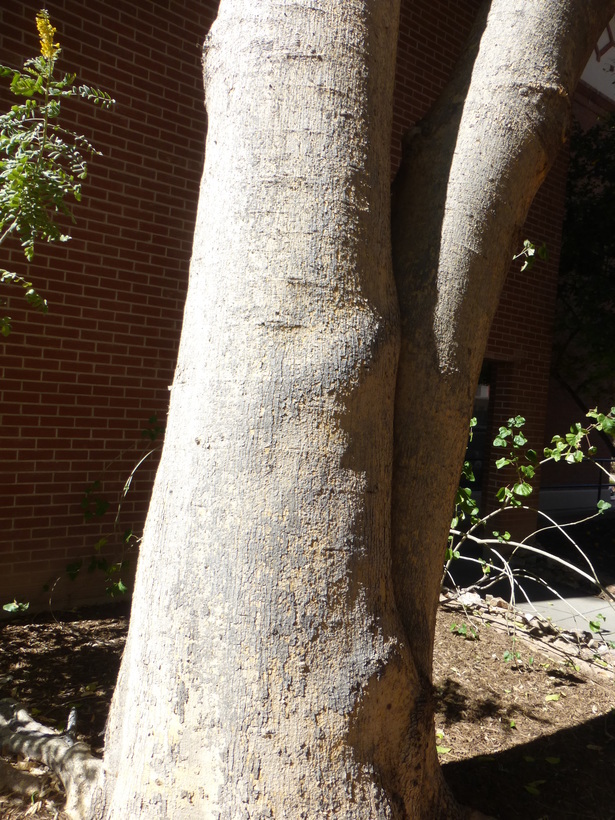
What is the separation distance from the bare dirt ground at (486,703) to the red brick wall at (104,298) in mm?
719

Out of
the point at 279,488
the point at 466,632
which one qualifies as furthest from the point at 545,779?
the point at 279,488

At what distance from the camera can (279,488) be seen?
63.5 inches

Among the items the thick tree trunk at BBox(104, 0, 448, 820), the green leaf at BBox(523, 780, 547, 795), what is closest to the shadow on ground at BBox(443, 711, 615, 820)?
the green leaf at BBox(523, 780, 547, 795)

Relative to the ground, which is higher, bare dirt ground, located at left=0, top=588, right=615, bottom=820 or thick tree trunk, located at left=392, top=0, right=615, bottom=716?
thick tree trunk, located at left=392, top=0, right=615, bottom=716

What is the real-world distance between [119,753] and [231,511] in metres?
0.69

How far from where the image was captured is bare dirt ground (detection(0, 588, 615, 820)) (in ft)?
9.41

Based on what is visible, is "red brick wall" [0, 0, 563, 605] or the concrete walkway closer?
"red brick wall" [0, 0, 563, 605]

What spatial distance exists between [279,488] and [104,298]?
13.3 ft

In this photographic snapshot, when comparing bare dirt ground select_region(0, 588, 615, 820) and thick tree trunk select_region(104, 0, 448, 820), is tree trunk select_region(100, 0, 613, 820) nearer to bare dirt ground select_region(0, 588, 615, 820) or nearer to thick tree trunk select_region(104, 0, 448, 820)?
thick tree trunk select_region(104, 0, 448, 820)

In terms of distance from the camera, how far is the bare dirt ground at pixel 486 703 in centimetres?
287

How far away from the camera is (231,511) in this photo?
5.31ft

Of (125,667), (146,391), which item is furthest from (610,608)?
(125,667)

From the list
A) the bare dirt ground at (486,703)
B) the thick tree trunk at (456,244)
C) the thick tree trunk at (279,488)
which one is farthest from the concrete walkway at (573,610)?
the thick tree trunk at (279,488)

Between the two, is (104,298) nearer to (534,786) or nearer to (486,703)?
(486,703)
